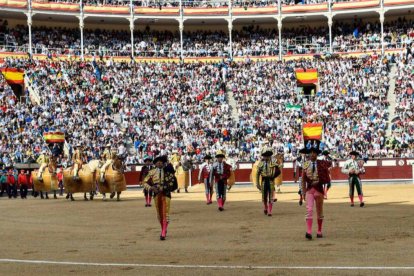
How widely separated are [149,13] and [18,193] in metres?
22.6

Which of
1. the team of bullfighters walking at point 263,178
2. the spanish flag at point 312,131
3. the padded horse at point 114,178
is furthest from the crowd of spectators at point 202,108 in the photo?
the padded horse at point 114,178

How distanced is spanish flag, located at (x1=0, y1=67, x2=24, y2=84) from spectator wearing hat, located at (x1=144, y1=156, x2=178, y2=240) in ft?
107

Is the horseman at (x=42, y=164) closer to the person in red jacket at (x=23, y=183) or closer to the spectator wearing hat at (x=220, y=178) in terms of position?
the person in red jacket at (x=23, y=183)

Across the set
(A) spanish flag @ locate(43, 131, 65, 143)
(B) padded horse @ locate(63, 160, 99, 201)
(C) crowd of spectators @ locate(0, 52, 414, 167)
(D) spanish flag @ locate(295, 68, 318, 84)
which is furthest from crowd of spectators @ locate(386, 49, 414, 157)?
(B) padded horse @ locate(63, 160, 99, 201)

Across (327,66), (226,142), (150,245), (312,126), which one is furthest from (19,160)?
(150,245)

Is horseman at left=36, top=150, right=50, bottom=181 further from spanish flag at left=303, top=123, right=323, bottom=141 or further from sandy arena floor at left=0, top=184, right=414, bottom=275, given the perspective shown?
spanish flag at left=303, top=123, right=323, bottom=141

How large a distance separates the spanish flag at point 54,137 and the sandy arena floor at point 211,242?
17426 millimetres

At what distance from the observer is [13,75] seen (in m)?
46.3

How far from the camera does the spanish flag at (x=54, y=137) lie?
40.4 metres

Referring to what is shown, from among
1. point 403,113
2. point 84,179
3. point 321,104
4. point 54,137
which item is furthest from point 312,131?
point 84,179

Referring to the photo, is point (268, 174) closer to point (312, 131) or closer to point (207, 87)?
point (312, 131)

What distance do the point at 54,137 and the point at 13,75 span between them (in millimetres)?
7446

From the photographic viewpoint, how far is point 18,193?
120ft

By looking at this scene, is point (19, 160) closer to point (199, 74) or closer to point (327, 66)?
point (199, 74)
